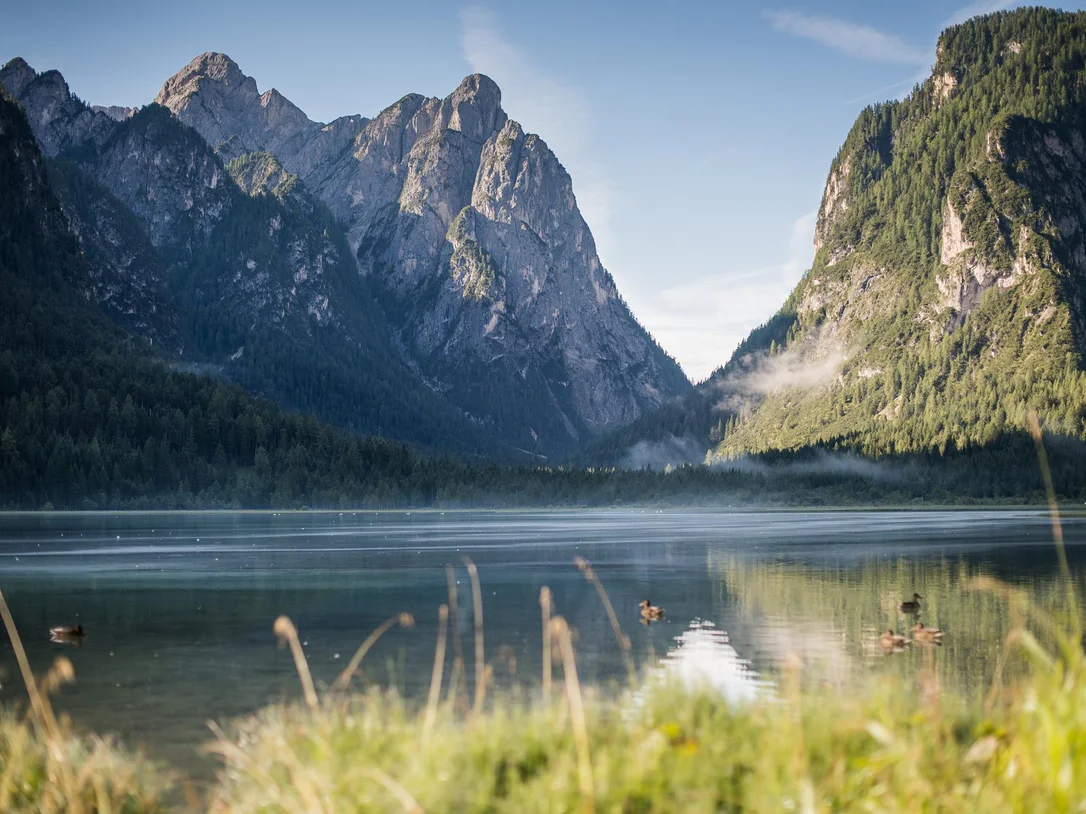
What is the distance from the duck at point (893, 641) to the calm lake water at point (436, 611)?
28.5 inches

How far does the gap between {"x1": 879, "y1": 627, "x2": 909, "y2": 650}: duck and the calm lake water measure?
724mm

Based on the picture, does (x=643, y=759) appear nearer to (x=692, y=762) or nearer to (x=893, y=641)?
(x=692, y=762)

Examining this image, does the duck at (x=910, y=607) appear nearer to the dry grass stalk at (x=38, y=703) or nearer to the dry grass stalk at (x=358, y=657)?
the dry grass stalk at (x=358, y=657)

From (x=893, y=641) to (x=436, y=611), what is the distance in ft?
→ 53.3

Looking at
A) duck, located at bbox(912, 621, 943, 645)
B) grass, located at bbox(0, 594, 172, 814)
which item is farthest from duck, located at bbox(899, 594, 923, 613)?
grass, located at bbox(0, 594, 172, 814)

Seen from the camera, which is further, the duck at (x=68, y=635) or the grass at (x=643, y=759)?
the duck at (x=68, y=635)

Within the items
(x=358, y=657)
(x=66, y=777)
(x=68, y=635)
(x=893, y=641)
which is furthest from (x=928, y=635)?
(x=68, y=635)

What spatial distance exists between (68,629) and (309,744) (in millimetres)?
21772

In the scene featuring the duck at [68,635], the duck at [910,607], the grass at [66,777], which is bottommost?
the duck at [910,607]

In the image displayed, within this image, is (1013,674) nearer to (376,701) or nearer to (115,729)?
(376,701)

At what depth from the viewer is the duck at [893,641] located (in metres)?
28.1

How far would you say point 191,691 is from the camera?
22984 millimetres

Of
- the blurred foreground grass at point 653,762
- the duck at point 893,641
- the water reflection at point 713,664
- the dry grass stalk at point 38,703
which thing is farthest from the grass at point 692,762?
the duck at point 893,641

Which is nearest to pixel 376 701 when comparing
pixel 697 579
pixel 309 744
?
pixel 309 744
